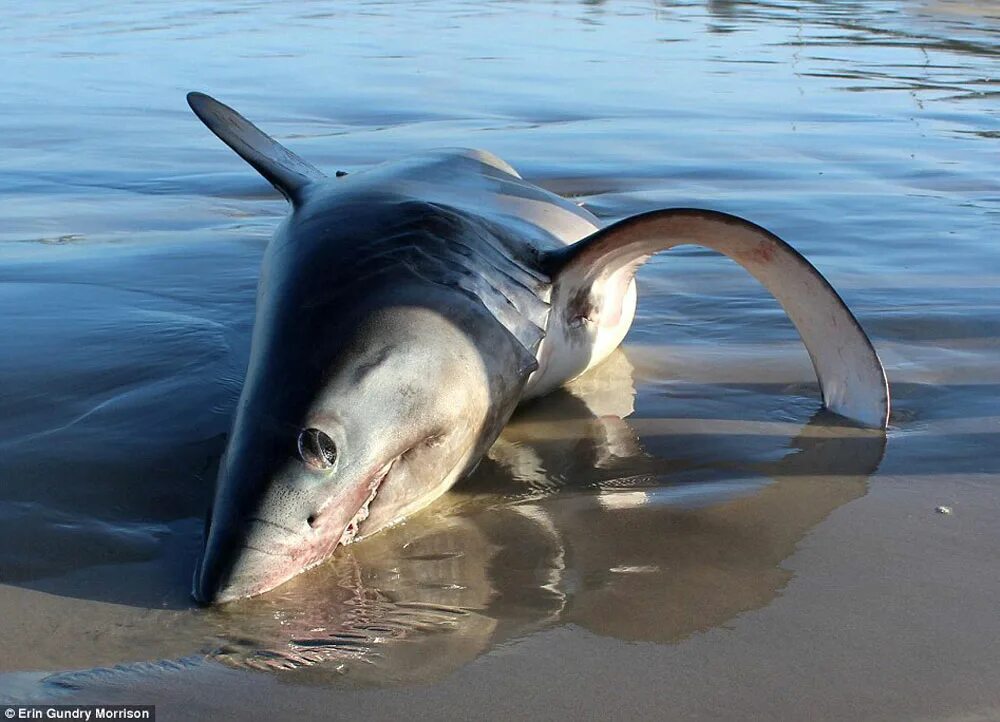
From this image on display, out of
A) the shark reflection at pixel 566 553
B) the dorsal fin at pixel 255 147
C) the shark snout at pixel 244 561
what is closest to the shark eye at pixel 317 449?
the shark snout at pixel 244 561

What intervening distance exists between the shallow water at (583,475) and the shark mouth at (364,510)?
0.17ft

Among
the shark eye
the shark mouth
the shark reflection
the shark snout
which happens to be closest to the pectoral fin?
the shark reflection

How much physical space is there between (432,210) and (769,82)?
702 centimetres

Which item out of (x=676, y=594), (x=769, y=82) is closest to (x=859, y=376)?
(x=676, y=594)

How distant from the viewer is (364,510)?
2.67 meters

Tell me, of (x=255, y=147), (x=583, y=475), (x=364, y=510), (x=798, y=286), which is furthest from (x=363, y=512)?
(x=255, y=147)

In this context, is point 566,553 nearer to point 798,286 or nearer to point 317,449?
point 317,449

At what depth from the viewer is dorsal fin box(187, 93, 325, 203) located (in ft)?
14.6

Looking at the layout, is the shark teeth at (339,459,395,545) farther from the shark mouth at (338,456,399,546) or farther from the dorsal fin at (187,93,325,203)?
the dorsal fin at (187,93,325,203)

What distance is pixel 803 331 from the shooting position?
11.5 ft

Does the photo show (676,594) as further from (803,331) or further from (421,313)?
(803,331)

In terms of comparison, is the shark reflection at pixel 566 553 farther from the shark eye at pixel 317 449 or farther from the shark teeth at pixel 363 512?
the shark eye at pixel 317 449

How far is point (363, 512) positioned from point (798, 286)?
1434mm

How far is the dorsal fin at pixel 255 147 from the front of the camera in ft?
14.6
